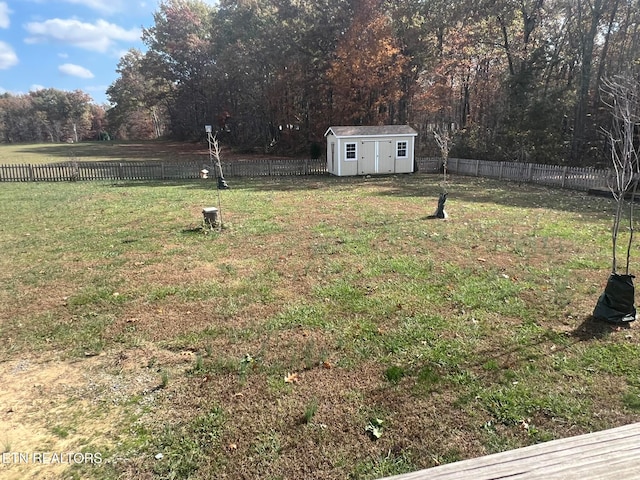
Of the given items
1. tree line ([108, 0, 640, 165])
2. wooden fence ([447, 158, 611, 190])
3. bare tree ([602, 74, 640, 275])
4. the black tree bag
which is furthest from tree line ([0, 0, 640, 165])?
the black tree bag

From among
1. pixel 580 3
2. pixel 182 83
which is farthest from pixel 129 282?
pixel 182 83

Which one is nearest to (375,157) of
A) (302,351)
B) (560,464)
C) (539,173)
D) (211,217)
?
(539,173)

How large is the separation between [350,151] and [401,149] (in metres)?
3.15

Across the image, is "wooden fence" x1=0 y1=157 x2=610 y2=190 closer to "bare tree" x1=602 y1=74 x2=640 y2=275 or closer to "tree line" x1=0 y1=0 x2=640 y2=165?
"tree line" x1=0 y1=0 x2=640 y2=165

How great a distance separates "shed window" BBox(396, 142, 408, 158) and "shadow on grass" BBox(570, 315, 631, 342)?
1935cm

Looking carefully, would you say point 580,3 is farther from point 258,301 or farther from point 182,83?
point 182,83

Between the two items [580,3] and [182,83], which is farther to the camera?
[182,83]

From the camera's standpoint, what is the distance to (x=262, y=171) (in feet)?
74.1

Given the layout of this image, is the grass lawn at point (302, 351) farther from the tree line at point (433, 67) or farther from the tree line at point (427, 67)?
the tree line at point (433, 67)

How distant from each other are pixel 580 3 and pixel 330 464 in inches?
1136

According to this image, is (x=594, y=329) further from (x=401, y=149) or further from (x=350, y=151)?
(x=401, y=149)

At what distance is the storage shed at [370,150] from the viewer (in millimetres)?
21859

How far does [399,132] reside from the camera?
22.5 meters

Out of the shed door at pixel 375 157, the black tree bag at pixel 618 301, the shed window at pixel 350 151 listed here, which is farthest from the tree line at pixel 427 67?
the black tree bag at pixel 618 301
